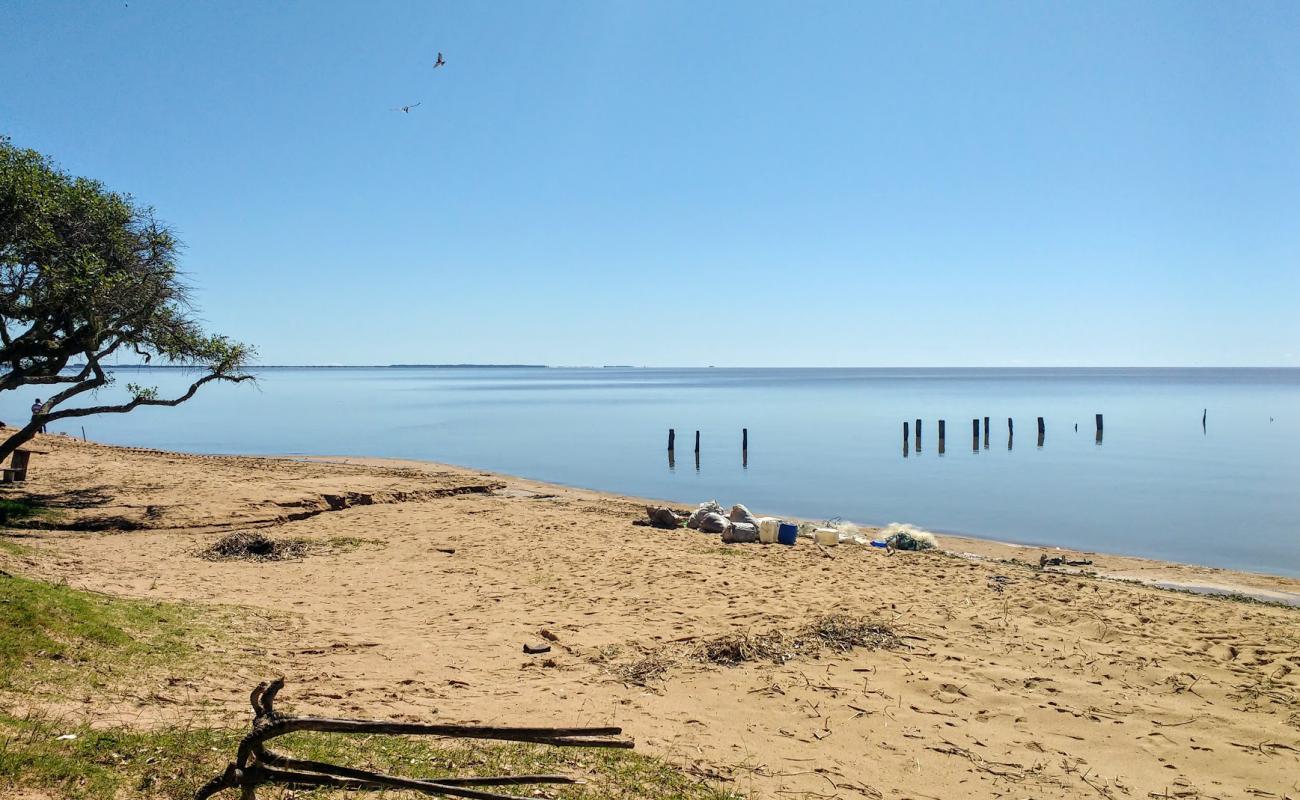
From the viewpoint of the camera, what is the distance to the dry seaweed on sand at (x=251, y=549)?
512 inches

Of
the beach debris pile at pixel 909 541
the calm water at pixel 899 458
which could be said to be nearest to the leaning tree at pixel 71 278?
the calm water at pixel 899 458

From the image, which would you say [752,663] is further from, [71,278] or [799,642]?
[71,278]

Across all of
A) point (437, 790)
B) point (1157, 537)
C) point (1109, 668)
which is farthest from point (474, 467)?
point (437, 790)

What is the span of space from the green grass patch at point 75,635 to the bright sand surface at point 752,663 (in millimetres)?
401

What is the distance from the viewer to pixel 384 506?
19.2 metres

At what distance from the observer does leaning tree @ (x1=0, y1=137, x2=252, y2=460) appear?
44.2 feet

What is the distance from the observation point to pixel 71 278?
13914mm

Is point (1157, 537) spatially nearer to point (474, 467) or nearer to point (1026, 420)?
point (474, 467)

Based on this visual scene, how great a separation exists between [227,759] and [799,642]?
607 cm

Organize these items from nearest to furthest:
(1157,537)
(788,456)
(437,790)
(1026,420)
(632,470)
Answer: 1. (437,790)
2. (1157,537)
3. (632,470)
4. (788,456)
5. (1026,420)

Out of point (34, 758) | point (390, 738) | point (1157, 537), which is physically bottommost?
point (1157, 537)

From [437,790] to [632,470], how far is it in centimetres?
3231

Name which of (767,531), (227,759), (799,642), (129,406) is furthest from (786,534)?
(129,406)

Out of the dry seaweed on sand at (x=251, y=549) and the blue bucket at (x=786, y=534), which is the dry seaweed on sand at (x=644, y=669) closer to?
the blue bucket at (x=786, y=534)
